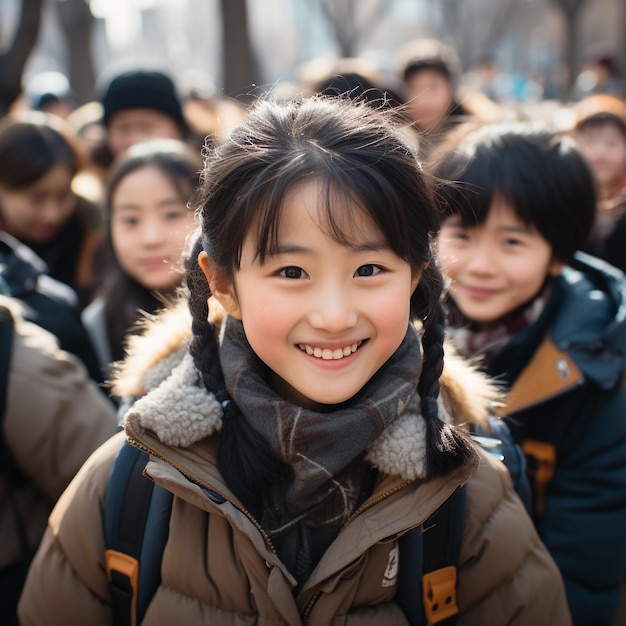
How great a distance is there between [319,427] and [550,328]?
116cm

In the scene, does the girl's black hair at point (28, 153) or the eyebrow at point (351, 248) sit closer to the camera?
the eyebrow at point (351, 248)

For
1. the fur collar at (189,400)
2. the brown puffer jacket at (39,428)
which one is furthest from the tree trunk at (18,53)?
the fur collar at (189,400)

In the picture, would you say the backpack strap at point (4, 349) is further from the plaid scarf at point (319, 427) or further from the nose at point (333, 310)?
the nose at point (333, 310)

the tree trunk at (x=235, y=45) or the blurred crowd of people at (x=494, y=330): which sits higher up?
the tree trunk at (x=235, y=45)

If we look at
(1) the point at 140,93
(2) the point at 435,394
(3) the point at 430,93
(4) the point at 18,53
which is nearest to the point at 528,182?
(2) the point at 435,394

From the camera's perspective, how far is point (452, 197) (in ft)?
8.18

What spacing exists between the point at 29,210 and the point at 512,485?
2770 millimetres

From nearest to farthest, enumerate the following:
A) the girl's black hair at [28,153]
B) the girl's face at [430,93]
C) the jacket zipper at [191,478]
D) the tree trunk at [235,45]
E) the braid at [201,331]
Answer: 1. the jacket zipper at [191,478]
2. the braid at [201,331]
3. the girl's black hair at [28,153]
4. the girl's face at [430,93]
5. the tree trunk at [235,45]

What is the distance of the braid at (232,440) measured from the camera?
172 centimetres

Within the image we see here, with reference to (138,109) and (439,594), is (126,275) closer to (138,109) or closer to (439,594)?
(138,109)

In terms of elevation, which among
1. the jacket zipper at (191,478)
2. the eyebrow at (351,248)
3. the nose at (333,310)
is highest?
the eyebrow at (351,248)

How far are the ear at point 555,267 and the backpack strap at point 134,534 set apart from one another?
155 centimetres

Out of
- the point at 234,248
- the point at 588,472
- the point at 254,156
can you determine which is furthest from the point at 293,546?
the point at 588,472

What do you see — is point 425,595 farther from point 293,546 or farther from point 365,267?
point 365,267
